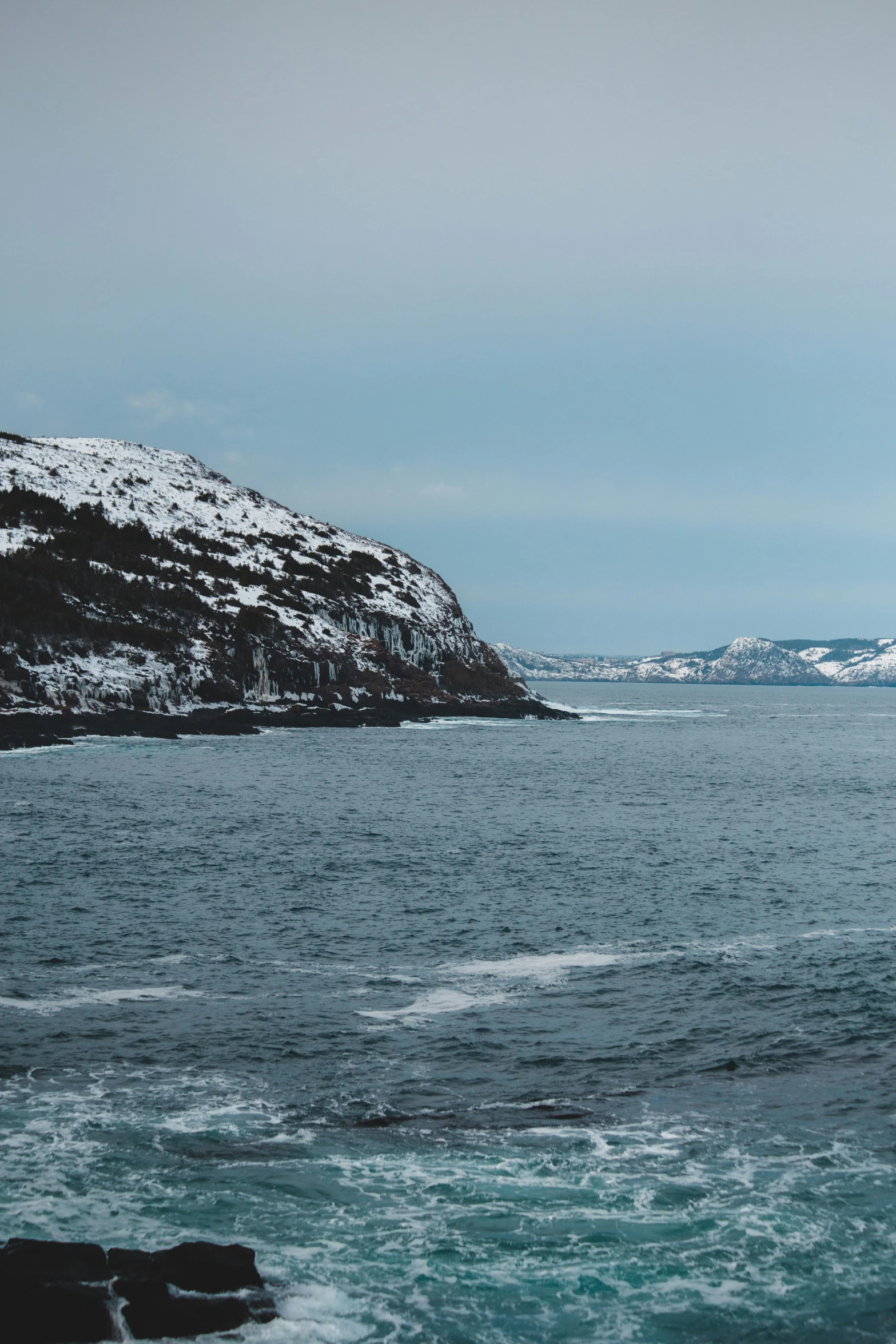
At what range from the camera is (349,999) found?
18.5 meters

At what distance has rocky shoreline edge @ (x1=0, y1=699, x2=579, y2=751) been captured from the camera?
7150cm

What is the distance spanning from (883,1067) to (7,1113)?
13380mm

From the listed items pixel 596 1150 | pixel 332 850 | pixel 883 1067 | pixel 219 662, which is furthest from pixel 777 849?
pixel 219 662

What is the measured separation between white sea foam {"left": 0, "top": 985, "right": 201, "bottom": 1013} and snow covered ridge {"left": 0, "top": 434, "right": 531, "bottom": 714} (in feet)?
211

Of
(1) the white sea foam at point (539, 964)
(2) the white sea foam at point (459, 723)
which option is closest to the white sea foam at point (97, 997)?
(1) the white sea foam at point (539, 964)

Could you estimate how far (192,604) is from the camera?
10356 centimetres

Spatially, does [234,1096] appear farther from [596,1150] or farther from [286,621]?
[286,621]

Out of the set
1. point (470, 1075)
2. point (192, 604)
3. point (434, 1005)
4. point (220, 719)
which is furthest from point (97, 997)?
point (192, 604)

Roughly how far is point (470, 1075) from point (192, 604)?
93.8 meters

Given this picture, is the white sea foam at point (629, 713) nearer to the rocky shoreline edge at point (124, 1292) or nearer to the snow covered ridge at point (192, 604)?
the snow covered ridge at point (192, 604)

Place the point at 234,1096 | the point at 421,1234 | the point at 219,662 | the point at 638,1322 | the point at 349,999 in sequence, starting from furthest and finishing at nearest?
the point at 219,662 < the point at 349,999 < the point at 234,1096 < the point at 421,1234 < the point at 638,1322

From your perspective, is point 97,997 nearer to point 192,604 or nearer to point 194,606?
point 194,606

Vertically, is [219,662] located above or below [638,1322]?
above

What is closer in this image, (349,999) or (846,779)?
(349,999)
